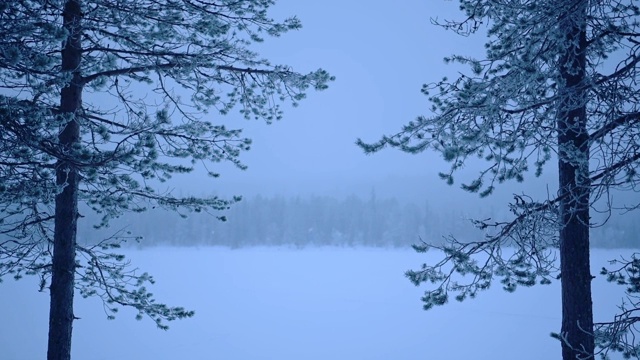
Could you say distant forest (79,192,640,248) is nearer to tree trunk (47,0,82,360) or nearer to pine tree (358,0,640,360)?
pine tree (358,0,640,360)

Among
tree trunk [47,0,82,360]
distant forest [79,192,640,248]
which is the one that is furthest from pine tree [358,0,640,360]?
distant forest [79,192,640,248]

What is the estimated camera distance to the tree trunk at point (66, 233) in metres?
5.07

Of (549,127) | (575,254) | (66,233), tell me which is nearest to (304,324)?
(66,233)

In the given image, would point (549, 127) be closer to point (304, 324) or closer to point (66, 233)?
point (66, 233)

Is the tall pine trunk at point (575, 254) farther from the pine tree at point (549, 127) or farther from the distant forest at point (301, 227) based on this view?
the distant forest at point (301, 227)

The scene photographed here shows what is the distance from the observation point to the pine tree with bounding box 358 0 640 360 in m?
3.94

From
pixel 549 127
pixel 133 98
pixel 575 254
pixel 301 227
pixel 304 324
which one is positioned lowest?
pixel 304 324

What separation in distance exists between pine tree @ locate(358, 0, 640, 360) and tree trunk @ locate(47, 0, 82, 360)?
346cm

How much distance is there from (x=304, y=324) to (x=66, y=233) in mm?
17762

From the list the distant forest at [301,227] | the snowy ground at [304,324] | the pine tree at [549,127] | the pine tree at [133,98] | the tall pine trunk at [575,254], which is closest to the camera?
the pine tree at [549,127]

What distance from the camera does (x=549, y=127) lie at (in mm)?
4125

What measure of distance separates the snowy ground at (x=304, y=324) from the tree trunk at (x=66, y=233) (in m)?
11.5

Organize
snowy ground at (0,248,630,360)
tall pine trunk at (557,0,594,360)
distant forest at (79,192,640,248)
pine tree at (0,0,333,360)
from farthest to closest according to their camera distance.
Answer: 1. distant forest at (79,192,640,248)
2. snowy ground at (0,248,630,360)
3. pine tree at (0,0,333,360)
4. tall pine trunk at (557,0,594,360)

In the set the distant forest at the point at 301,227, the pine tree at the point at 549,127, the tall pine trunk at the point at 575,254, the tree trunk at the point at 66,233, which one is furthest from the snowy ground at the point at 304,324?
the distant forest at the point at 301,227
